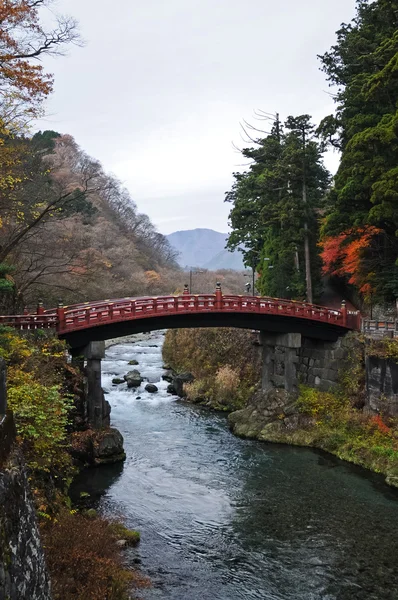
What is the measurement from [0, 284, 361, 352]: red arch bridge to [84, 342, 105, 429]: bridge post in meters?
0.52

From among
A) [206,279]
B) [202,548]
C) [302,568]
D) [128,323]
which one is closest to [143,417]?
[128,323]

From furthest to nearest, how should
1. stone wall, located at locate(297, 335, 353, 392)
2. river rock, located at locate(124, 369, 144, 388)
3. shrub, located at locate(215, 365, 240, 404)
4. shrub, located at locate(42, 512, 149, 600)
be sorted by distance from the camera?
1. river rock, located at locate(124, 369, 144, 388)
2. shrub, located at locate(215, 365, 240, 404)
3. stone wall, located at locate(297, 335, 353, 392)
4. shrub, located at locate(42, 512, 149, 600)

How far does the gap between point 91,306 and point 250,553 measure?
14877mm

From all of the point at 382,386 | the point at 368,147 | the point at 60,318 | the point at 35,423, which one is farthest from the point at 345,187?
the point at 35,423

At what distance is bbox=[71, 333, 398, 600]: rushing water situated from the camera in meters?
13.3

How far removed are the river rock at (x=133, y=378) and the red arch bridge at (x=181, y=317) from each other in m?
11.2

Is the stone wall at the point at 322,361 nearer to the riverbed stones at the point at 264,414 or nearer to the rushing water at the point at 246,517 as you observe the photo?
the riverbed stones at the point at 264,414

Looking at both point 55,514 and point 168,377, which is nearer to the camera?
point 55,514

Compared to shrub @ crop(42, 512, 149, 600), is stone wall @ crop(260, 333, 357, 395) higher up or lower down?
higher up

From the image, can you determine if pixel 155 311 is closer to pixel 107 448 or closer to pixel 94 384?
pixel 94 384

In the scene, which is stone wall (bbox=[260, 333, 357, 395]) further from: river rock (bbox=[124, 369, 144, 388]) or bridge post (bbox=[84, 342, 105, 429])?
bridge post (bbox=[84, 342, 105, 429])

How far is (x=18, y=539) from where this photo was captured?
7172 mm

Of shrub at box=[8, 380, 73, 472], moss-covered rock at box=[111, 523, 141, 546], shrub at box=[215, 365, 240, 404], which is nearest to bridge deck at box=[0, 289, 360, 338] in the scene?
shrub at box=[215, 365, 240, 404]

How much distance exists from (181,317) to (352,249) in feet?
42.2
